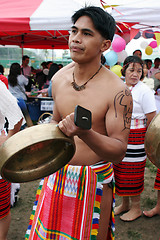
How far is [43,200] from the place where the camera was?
59.0 inches

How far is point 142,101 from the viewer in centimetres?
274

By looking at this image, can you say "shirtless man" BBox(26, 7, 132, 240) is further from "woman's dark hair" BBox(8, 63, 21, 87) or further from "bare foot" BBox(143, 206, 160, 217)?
"woman's dark hair" BBox(8, 63, 21, 87)

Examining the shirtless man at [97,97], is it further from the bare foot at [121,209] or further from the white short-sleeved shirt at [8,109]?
the bare foot at [121,209]

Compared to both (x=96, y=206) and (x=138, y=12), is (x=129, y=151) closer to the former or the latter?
(x=96, y=206)

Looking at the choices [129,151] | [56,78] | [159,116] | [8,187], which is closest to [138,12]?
[129,151]

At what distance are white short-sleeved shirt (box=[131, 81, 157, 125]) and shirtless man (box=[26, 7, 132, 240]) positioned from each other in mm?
1309

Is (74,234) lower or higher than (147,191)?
higher

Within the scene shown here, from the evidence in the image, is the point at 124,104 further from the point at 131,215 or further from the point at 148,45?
the point at 148,45

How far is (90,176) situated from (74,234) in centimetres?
32

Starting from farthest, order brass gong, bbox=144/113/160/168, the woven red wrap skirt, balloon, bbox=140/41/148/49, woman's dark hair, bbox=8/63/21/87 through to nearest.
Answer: balloon, bbox=140/41/148/49
woman's dark hair, bbox=8/63/21/87
the woven red wrap skirt
brass gong, bbox=144/113/160/168

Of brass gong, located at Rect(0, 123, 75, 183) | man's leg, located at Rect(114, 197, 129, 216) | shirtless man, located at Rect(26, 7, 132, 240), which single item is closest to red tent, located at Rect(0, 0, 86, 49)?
man's leg, located at Rect(114, 197, 129, 216)

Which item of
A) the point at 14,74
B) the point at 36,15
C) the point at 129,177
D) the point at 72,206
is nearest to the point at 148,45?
the point at 14,74

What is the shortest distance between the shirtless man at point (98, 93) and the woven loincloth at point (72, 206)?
8cm

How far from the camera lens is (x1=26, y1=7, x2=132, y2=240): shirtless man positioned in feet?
4.48
